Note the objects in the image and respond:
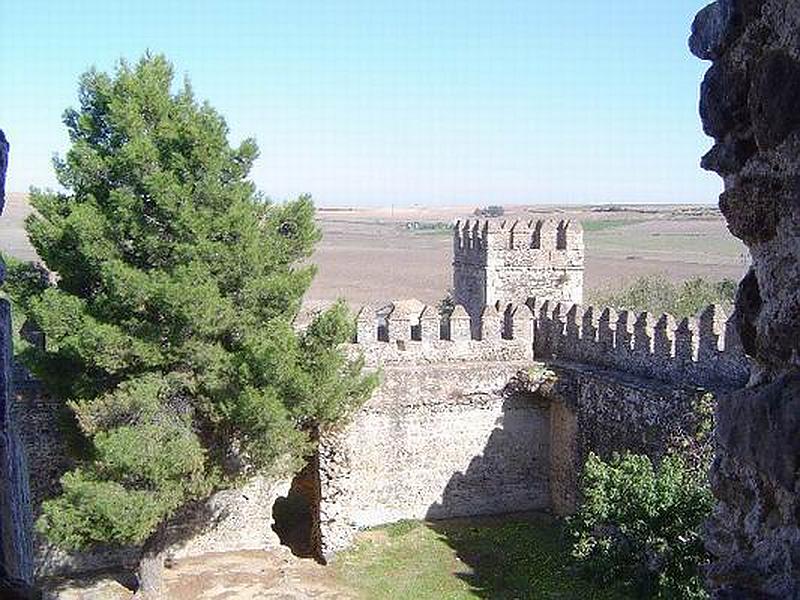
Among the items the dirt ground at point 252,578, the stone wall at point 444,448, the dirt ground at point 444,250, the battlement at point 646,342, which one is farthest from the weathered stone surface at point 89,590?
the dirt ground at point 444,250

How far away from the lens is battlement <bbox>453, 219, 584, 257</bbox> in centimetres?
1772

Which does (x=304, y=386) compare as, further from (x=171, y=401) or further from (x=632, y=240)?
(x=632, y=240)

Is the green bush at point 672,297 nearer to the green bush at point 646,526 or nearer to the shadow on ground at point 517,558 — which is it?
the shadow on ground at point 517,558

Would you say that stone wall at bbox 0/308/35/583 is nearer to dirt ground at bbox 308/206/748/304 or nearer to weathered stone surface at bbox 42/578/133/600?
weathered stone surface at bbox 42/578/133/600

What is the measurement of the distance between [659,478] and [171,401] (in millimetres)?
6178

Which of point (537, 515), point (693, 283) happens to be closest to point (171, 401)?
point (537, 515)

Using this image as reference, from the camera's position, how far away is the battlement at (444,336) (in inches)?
571

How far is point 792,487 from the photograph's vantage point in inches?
91.5

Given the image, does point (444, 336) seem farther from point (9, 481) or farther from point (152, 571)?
point (9, 481)

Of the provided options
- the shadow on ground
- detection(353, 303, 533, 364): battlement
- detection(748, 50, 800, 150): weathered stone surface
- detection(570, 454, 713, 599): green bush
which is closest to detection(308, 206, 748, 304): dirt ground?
detection(353, 303, 533, 364): battlement

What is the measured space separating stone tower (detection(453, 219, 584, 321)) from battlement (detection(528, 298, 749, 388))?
136 cm

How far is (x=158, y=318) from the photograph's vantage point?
1166 cm

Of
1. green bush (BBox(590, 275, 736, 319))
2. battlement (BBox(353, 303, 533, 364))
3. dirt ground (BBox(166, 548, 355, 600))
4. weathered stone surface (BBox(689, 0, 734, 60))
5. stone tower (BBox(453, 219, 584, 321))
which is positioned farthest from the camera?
green bush (BBox(590, 275, 736, 319))

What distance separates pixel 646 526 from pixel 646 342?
379cm
